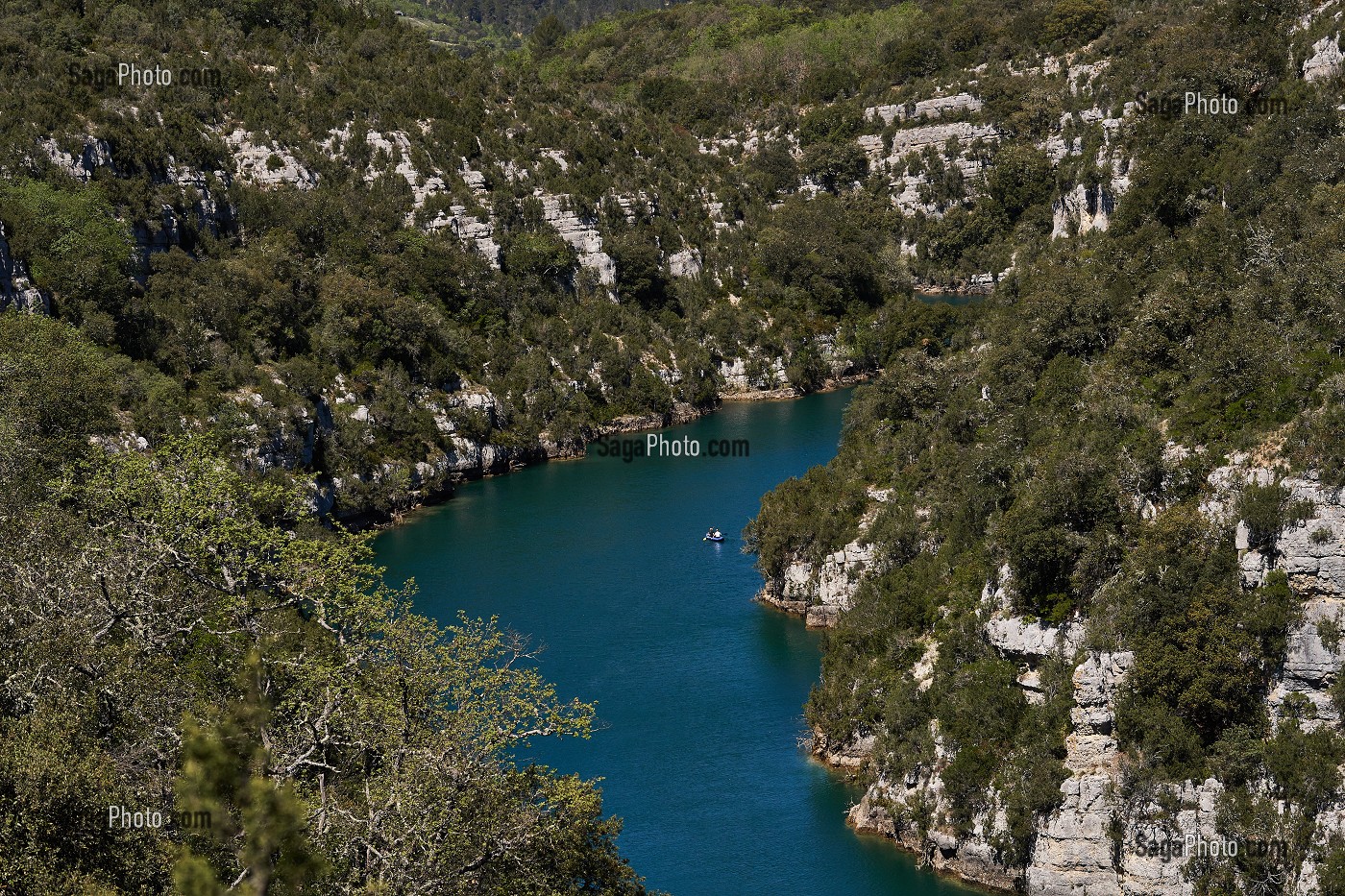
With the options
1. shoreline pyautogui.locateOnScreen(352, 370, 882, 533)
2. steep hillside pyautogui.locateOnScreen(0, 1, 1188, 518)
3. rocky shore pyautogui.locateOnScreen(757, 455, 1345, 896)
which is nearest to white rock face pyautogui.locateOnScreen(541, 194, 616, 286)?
steep hillside pyautogui.locateOnScreen(0, 1, 1188, 518)

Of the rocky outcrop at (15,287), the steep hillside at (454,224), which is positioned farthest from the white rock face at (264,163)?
the rocky outcrop at (15,287)

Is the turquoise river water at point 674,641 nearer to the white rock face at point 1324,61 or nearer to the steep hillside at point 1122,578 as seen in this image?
the steep hillside at point 1122,578

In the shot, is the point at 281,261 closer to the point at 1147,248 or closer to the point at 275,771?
the point at 1147,248

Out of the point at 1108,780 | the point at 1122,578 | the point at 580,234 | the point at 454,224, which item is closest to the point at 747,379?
the point at 580,234

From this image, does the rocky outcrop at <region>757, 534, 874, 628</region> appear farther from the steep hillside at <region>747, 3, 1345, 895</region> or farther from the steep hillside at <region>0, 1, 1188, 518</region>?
the steep hillside at <region>0, 1, 1188, 518</region>

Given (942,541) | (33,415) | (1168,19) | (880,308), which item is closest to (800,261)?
(880,308)

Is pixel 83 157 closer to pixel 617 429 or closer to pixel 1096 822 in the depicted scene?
pixel 617 429
